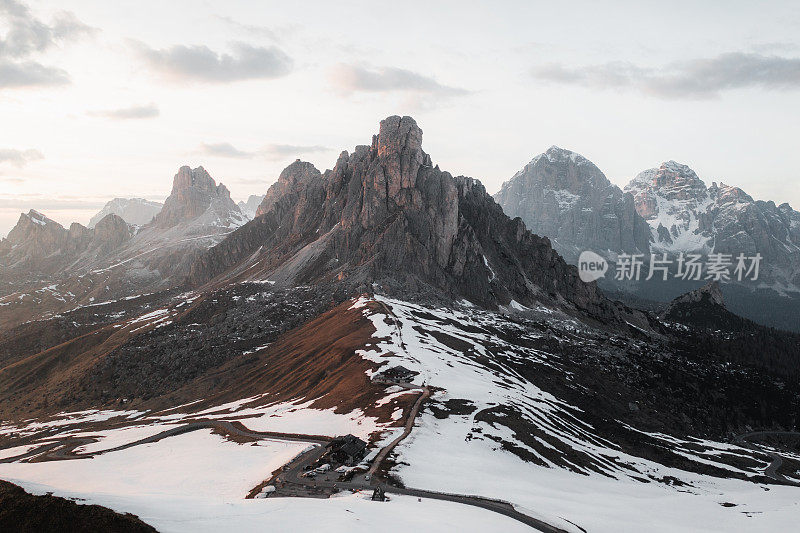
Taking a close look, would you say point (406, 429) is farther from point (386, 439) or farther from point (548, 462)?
point (548, 462)

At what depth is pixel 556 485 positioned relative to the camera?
7000 cm

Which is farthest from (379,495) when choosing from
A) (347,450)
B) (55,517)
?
(55,517)

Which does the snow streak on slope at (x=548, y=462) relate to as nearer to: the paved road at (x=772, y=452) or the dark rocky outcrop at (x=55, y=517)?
the paved road at (x=772, y=452)

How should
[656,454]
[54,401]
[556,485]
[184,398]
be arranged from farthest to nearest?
[54,401], [184,398], [656,454], [556,485]

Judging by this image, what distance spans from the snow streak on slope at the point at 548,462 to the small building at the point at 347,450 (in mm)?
5751

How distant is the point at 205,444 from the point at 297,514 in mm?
58631

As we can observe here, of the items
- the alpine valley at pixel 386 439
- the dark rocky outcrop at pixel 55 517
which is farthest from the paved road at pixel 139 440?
the dark rocky outcrop at pixel 55 517

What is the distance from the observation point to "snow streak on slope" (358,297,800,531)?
203 ft

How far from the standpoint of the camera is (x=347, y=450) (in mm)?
65938

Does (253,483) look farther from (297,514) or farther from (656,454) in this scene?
(656,454)

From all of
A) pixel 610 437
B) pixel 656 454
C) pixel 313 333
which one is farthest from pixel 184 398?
pixel 656 454

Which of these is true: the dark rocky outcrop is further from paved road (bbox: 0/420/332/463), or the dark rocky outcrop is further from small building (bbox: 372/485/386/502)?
paved road (bbox: 0/420/332/463)

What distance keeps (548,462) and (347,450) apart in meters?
35.2

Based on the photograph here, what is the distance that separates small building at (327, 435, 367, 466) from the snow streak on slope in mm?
5751
